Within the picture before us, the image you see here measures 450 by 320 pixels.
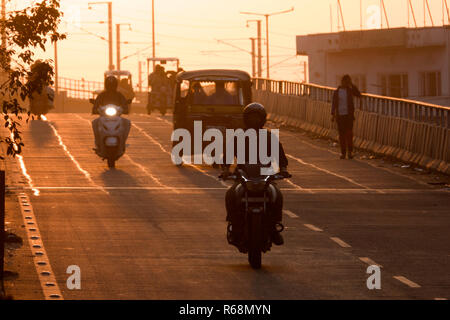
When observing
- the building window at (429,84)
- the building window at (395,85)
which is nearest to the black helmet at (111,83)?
the building window at (429,84)

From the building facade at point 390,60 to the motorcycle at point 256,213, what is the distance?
63.6 m

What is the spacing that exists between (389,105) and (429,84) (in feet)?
166

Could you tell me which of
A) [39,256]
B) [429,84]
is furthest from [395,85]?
[39,256]

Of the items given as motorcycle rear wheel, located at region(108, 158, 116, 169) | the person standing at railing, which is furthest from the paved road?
the person standing at railing

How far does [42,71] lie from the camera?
14.5m

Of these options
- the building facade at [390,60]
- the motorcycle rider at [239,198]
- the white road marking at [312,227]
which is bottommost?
the white road marking at [312,227]

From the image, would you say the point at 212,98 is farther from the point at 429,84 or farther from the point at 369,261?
the point at 429,84

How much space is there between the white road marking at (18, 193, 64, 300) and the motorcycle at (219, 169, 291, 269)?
199 centimetres

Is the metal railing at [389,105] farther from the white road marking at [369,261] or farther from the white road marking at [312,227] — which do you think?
the white road marking at [369,261]

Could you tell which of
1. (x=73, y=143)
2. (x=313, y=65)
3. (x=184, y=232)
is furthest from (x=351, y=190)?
(x=313, y=65)

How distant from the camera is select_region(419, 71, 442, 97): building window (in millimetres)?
78625

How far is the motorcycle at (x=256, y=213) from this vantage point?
41.4ft

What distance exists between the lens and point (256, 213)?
12.6 metres
